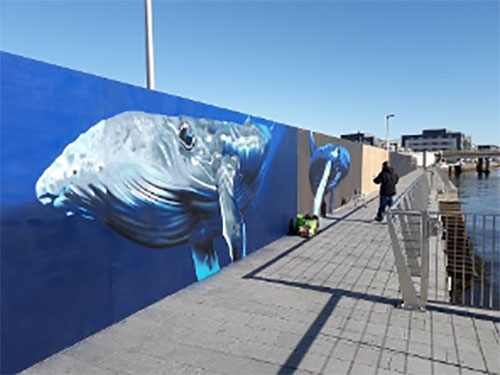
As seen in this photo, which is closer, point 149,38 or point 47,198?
point 47,198

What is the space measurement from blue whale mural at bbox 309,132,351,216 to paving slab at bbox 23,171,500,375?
18.1ft

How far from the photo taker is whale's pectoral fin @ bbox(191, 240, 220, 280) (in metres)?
5.83

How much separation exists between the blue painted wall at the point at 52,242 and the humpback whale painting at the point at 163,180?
0.46 ft

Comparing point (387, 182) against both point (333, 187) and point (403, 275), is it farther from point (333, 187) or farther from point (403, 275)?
point (403, 275)

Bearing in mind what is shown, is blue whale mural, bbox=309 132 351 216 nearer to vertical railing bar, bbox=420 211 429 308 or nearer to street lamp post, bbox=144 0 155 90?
street lamp post, bbox=144 0 155 90

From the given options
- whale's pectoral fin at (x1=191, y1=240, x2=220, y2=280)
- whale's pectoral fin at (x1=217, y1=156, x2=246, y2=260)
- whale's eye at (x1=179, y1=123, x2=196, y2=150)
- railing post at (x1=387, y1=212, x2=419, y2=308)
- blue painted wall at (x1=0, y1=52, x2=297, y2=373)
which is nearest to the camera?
blue painted wall at (x1=0, y1=52, x2=297, y2=373)

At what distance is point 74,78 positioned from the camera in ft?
12.3

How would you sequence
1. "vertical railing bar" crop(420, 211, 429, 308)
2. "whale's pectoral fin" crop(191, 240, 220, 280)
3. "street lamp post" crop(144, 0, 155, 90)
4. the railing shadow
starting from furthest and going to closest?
"street lamp post" crop(144, 0, 155, 90)
"whale's pectoral fin" crop(191, 240, 220, 280)
"vertical railing bar" crop(420, 211, 429, 308)
the railing shadow

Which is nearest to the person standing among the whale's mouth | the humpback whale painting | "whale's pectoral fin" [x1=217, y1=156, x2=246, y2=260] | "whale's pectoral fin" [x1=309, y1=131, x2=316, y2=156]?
"whale's pectoral fin" [x1=309, y1=131, x2=316, y2=156]

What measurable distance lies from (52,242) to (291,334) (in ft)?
8.85

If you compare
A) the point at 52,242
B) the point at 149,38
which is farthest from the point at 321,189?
the point at 52,242

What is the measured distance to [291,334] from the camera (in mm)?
4078

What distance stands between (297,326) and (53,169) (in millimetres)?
3146

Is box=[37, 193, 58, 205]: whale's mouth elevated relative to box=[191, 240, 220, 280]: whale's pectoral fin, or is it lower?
elevated
